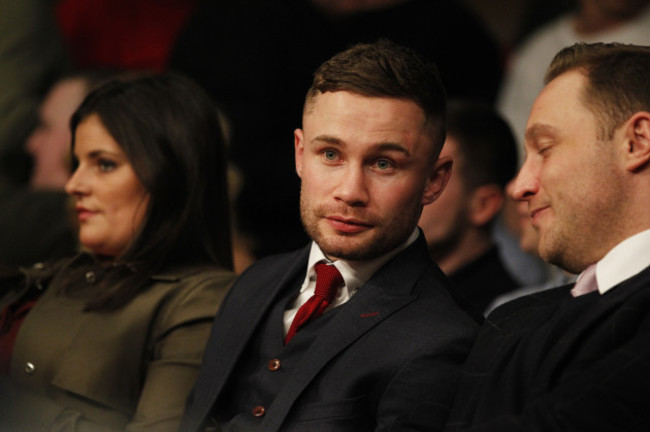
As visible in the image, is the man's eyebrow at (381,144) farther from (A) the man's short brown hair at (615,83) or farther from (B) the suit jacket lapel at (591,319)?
(B) the suit jacket lapel at (591,319)

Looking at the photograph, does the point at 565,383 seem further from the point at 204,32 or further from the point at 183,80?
the point at 204,32

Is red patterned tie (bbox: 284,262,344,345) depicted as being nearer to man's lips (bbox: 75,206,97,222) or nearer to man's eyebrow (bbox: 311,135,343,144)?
man's eyebrow (bbox: 311,135,343,144)

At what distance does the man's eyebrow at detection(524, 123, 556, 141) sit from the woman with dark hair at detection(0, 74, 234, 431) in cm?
80

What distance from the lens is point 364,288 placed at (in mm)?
1761

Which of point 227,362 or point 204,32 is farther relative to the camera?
point 204,32

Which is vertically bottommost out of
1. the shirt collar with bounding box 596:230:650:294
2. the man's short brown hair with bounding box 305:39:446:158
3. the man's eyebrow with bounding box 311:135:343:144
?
the shirt collar with bounding box 596:230:650:294

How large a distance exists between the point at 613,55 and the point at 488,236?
1.14 metres

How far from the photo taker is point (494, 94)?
3.30 metres

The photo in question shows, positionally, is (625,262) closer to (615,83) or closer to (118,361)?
(615,83)

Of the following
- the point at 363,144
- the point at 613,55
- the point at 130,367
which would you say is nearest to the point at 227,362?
the point at 130,367

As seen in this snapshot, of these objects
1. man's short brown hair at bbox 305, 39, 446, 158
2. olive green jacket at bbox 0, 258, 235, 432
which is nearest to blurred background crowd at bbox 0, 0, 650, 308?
olive green jacket at bbox 0, 258, 235, 432

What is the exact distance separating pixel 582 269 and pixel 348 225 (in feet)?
1.26

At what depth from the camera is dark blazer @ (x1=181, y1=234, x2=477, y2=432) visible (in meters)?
1.62

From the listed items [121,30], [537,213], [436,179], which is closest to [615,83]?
[537,213]
